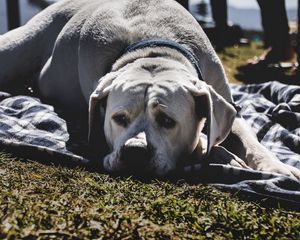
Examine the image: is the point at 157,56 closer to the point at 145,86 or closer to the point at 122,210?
the point at 145,86

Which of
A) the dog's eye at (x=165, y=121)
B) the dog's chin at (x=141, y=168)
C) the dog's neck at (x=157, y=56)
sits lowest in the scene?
the dog's chin at (x=141, y=168)

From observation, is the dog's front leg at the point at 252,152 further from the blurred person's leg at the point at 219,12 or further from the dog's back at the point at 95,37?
the blurred person's leg at the point at 219,12

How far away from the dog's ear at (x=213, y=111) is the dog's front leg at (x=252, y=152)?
7.6 inches

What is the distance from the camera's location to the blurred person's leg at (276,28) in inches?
230

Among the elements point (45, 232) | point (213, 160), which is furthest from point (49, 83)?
point (45, 232)

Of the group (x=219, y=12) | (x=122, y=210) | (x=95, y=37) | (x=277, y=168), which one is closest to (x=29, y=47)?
(x=95, y=37)

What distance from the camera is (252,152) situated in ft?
8.98

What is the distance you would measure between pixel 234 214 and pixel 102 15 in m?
1.78

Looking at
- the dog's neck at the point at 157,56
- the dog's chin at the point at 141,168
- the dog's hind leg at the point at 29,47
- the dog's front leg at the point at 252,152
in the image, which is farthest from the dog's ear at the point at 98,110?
the dog's hind leg at the point at 29,47

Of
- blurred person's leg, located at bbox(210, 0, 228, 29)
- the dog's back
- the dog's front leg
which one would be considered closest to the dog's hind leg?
the dog's back

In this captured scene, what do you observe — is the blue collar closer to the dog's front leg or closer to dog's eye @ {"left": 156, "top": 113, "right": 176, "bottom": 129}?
the dog's front leg

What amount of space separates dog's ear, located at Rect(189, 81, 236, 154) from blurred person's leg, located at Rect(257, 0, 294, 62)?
11.4 ft

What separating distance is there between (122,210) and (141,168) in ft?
1.72

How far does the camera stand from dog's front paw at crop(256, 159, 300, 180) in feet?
8.13
